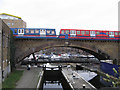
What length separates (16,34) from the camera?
30859 millimetres

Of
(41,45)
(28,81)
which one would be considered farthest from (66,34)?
(28,81)

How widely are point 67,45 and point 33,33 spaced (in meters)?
8.79

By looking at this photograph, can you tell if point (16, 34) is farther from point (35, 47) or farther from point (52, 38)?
point (52, 38)

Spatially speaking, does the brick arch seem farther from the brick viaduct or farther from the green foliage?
the green foliage

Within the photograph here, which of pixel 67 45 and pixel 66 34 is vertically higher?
pixel 66 34

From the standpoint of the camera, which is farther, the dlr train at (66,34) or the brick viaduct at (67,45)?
the dlr train at (66,34)

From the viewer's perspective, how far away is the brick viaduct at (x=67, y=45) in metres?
30.7

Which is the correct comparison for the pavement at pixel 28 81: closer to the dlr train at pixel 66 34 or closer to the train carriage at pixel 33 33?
the train carriage at pixel 33 33

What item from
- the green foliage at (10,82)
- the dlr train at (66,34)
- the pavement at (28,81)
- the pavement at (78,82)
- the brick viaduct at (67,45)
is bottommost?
the pavement at (78,82)

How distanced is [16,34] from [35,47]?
18.1 feet

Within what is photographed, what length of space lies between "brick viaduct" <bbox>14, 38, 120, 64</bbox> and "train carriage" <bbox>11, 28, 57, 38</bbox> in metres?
0.99

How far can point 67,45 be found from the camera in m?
31.7

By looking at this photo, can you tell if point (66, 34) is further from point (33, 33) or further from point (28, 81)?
point (28, 81)

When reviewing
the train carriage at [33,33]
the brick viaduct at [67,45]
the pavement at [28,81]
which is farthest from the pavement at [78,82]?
the train carriage at [33,33]
